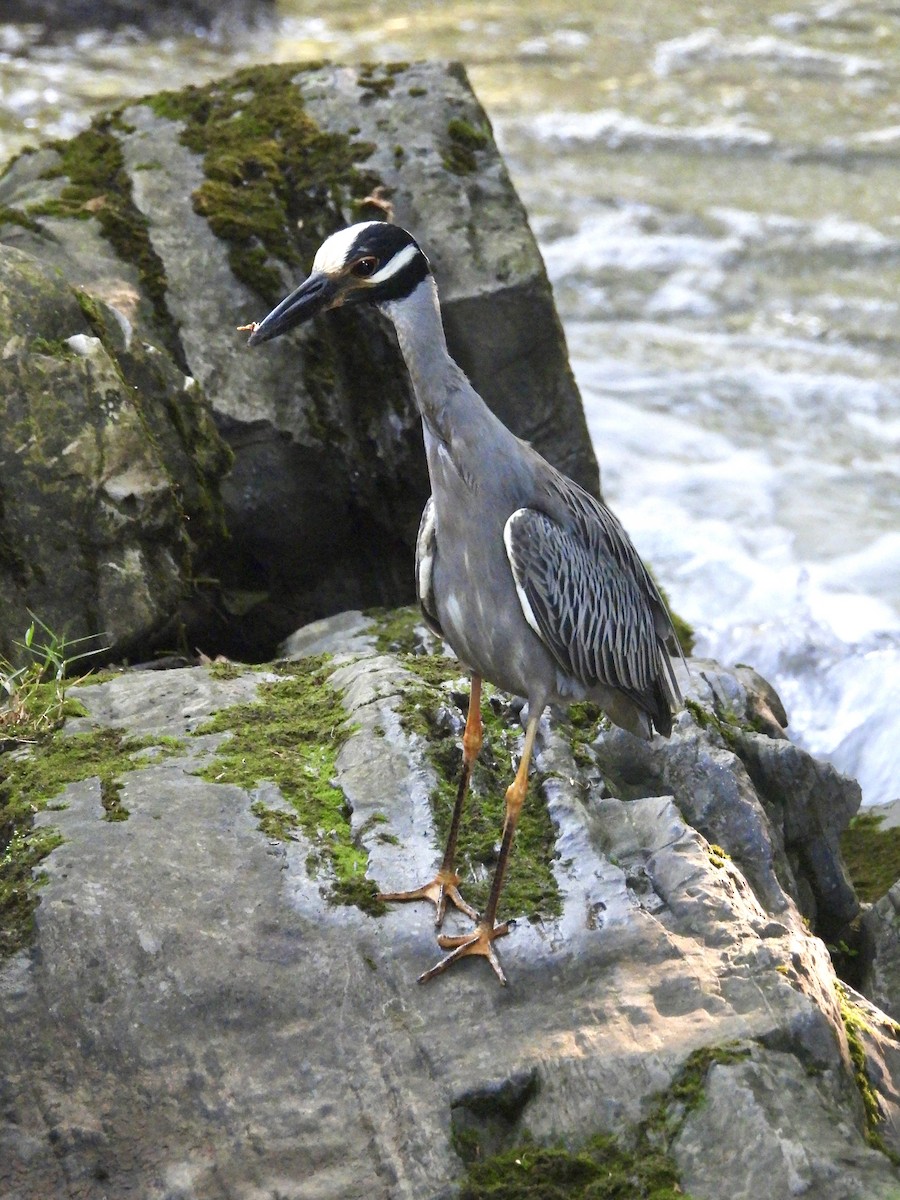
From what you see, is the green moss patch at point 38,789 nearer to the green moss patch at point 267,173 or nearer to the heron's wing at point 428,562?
the heron's wing at point 428,562

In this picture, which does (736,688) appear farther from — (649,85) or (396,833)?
(649,85)

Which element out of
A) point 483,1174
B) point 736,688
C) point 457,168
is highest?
point 457,168

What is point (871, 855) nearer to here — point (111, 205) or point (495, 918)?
point (495, 918)

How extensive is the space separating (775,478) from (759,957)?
7158mm

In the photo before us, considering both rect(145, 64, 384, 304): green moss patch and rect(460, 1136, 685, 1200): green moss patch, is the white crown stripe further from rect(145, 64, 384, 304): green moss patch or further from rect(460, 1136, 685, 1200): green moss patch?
rect(145, 64, 384, 304): green moss patch

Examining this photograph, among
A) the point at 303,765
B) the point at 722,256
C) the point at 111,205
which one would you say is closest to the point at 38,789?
the point at 303,765

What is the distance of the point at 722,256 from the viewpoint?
13492 millimetres

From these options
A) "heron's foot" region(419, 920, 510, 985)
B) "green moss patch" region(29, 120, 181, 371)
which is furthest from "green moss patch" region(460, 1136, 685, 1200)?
"green moss patch" region(29, 120, 181, 371)

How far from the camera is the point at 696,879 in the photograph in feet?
13.7

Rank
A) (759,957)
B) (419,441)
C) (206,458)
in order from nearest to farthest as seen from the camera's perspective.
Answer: (759,957) < (206,458) < (419,441)

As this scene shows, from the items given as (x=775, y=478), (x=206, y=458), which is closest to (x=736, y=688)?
(x=206, y=458)

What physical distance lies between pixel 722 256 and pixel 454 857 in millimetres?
10369

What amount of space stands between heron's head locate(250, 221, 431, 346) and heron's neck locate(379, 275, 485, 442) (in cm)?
8

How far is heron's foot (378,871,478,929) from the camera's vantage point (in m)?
4.11
